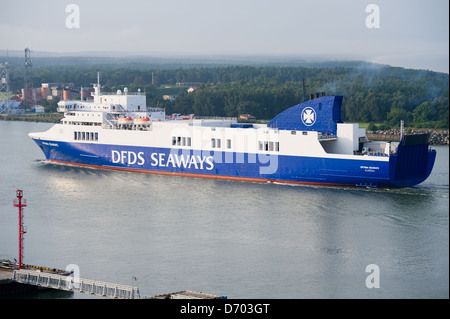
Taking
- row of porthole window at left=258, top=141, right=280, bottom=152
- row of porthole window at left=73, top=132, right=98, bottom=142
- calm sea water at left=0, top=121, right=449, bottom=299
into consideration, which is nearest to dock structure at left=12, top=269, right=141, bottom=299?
calm sea water at left=0, top=121, right=449, bottom=299

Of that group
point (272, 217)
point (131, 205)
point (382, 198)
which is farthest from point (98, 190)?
point (382, 198)

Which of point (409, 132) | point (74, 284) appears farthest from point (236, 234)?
point (409, 132)

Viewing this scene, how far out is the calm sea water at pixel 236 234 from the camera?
14.7 metres

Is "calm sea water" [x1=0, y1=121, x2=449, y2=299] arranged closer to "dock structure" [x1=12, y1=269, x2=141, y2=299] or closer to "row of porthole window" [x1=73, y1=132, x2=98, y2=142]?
"dock structure" [x1=12, y1=269, x2=141, y2=299]

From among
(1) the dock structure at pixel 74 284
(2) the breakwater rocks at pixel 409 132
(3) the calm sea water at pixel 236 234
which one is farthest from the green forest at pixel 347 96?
(1) the dock structure at pixel 74 284

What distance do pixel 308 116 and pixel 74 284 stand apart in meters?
13.6

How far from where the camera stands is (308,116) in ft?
84.8

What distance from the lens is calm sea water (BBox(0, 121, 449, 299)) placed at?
14727 mm

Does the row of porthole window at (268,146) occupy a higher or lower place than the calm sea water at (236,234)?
higher

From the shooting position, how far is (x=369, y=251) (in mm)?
16625

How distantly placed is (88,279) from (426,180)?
1412 cm

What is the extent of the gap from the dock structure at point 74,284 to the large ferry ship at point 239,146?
1221 centimetres

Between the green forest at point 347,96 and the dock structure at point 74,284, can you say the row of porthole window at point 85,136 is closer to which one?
the green forest at point 347,96
